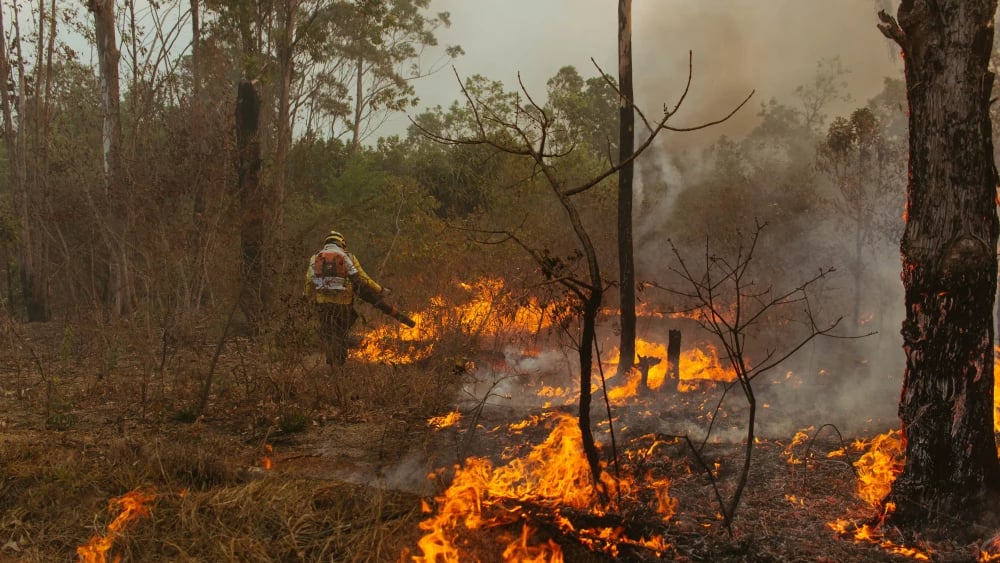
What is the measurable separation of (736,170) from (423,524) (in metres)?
19.4

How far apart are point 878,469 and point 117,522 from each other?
16.1ft

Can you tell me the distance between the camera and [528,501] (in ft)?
13.4

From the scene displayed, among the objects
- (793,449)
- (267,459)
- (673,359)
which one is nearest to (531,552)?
(793,449)

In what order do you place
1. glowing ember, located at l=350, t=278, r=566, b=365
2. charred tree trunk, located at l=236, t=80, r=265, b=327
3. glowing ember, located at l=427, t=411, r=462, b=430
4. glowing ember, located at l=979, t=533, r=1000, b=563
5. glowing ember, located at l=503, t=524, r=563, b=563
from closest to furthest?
glowing ember, located at l=979, t=533, r=1000, b=563
glowing ember, located at l=503, t=524, r=563, b=563
glowing ember, located at l=427, t=411, r=462, b=430
glowing ember, located at l=350, t=278, r=566, b=365
charred tree trunk, located at l=236, t=80, r=265, b=327

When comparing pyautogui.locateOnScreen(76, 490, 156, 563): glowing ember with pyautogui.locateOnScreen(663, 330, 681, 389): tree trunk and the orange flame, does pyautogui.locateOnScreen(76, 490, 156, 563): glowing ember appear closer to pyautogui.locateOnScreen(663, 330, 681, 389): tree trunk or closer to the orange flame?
the orange flame

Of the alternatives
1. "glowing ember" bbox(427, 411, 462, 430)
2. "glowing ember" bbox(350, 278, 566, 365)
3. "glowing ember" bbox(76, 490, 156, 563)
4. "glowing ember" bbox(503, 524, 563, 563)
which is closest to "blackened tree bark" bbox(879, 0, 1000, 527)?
"glowing ember" bbox(503, 524, 563, 563)

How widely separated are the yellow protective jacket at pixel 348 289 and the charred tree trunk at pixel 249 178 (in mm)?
2246

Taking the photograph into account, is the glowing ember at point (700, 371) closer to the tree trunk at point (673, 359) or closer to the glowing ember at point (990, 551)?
the tree trunk at point (673, 359)

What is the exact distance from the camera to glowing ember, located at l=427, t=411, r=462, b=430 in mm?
6359

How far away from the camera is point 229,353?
33.1 ft

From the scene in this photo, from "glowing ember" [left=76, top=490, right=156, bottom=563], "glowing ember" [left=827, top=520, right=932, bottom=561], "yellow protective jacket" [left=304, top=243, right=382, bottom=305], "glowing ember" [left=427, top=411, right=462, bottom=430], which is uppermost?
"yellow protective jacket" [left=304, top=243, right=382, bottom=305]

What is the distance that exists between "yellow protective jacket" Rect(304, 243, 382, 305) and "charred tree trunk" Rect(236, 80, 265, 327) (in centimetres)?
225

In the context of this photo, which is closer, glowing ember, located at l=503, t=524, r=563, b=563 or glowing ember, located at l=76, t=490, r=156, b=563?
glowing ember, located at l=503, t=524, r=563, b=563

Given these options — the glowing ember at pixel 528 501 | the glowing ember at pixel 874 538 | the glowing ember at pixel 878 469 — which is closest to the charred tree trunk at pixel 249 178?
the glowing ember at pixel 528 501
